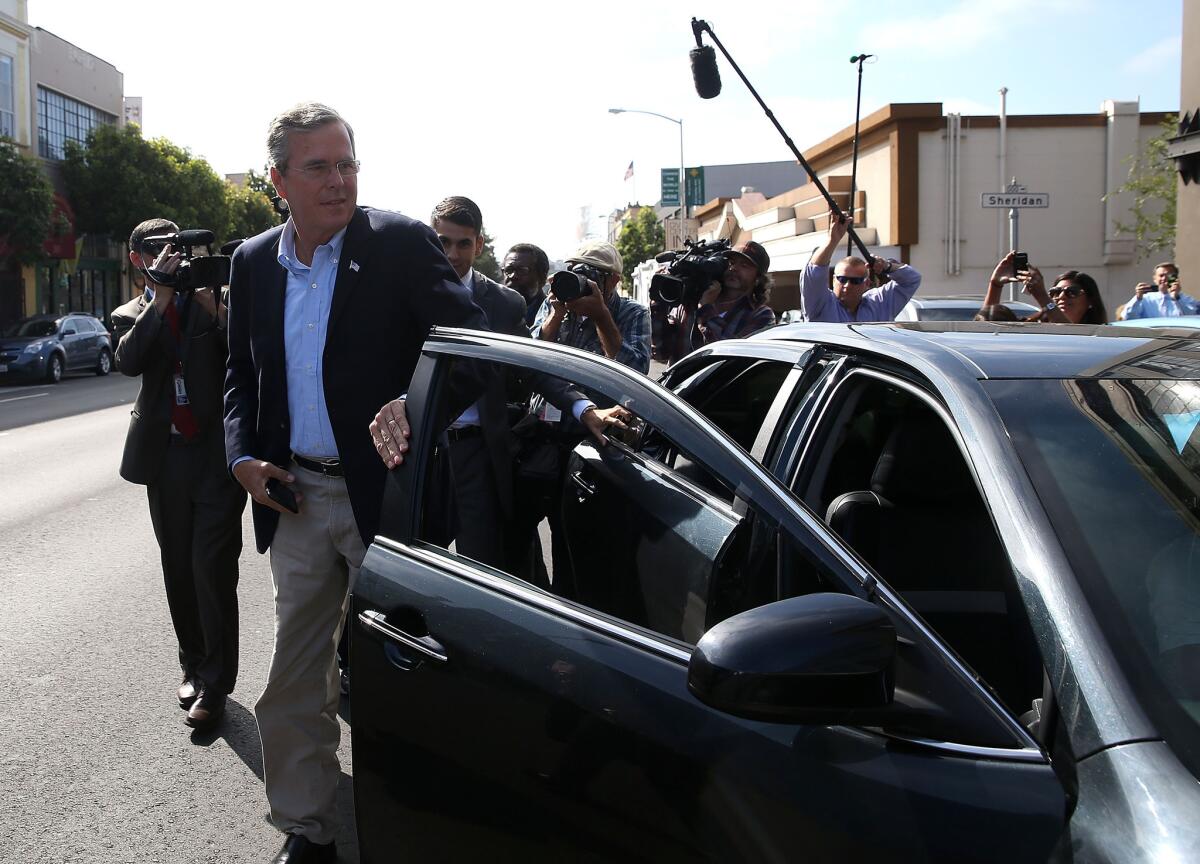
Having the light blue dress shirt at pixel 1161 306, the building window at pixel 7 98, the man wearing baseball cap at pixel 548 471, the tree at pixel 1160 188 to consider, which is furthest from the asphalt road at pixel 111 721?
the building window at pixel 7 98

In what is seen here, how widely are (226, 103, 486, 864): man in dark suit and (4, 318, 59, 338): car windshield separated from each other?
2468 cm

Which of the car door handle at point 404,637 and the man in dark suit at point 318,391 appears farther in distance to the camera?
the man in dark suit at point 318,391

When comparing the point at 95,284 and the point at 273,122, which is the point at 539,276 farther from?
the point at 95,284

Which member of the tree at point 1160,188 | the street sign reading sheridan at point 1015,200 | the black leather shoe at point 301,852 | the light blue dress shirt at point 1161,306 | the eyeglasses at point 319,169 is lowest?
the black leather shoe at point 301,852

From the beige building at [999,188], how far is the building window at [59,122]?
81.3ft

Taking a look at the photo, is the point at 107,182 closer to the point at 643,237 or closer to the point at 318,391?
the point at 318,391

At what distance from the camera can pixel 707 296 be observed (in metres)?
6.22

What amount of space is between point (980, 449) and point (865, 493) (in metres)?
0.71

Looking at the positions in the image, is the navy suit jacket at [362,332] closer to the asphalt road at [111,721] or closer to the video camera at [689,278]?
the asphalt road at [111,721]

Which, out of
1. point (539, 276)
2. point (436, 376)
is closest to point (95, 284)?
point (539, 276)

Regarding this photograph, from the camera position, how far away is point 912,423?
271 cm

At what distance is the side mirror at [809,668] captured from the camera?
57.9 inches

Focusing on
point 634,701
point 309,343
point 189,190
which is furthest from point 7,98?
point 634,701

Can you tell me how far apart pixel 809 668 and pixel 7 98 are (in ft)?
125
